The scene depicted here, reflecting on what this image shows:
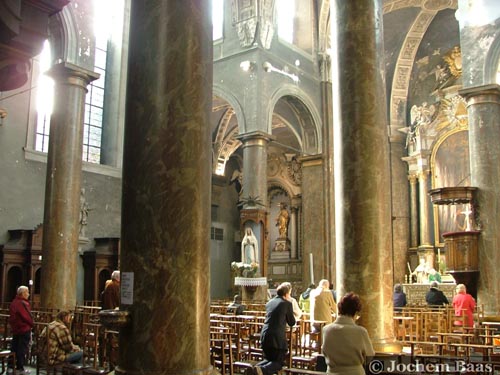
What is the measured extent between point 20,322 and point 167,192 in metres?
5.15

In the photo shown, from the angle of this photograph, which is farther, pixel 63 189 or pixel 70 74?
Result: pixel 70 74

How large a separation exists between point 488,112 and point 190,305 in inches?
463

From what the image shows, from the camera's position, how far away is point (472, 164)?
13203 millimetres

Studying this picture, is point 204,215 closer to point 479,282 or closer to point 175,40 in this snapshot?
point 175,40

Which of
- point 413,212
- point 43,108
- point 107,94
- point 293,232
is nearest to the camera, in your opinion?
point 43,108

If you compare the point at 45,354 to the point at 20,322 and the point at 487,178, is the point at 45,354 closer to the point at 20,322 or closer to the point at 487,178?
the point at 20,322

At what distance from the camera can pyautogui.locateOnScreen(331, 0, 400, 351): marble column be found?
5516mm

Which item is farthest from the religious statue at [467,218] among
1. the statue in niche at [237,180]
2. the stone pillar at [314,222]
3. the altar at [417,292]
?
the statue in niche at [237,180]

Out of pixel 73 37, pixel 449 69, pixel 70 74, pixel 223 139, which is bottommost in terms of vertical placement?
pixel 70 74

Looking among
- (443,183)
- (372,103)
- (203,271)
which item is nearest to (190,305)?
(203,271)

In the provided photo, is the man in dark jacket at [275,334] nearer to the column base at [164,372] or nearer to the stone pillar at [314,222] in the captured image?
the column base at [164,372]

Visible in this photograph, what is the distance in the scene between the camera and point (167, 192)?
3.48 meters

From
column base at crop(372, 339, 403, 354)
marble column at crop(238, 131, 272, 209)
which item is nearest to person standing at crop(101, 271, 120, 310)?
column base at crop(372, 339, 403, 354)

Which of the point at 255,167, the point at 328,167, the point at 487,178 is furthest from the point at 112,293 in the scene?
the point at 328,167
